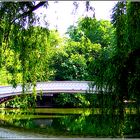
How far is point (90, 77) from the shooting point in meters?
4.79

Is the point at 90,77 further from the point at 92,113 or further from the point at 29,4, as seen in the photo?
the point at 29,4

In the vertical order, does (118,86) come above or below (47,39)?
below

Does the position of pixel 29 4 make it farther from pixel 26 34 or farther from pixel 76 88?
pixel 76 88

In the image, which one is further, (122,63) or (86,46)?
(86,46)

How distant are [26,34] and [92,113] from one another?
44.9 inches

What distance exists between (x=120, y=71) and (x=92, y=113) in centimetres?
58

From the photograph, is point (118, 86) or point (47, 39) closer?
point (118, 86)

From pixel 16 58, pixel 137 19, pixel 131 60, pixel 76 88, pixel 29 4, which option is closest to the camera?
pixel 137 19

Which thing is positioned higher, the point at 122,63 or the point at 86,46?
the point at 86,46

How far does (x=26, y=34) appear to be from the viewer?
499 centimetres

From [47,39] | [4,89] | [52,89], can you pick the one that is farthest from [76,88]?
[47,39]

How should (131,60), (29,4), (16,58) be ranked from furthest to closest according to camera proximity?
(16,58) → (29,4) → (131,60)

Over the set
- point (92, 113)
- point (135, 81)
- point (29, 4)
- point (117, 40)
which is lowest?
point (92, 113)

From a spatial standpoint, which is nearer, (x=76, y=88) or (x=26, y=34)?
(x=26, y=34)
